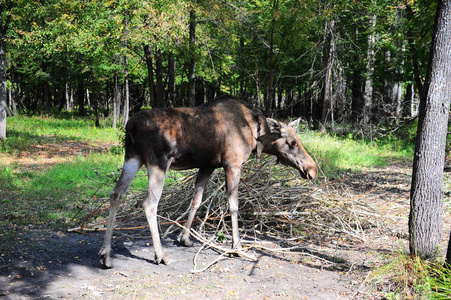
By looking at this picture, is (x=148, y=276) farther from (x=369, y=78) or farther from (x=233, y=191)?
(x=369, y=78)

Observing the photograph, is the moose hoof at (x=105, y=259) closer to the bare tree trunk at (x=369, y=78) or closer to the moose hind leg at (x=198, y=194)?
the moose hind leg at (x=198, y=194)

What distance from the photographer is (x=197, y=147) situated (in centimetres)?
571

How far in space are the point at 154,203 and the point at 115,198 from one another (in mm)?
496

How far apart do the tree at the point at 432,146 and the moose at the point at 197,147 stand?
1.86 metres

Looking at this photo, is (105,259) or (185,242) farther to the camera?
(185,242)

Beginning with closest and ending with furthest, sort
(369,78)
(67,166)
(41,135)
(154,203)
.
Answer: (154,203) < (67,166) < (41,135) < (369,78)

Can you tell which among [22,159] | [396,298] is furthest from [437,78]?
[22,159]

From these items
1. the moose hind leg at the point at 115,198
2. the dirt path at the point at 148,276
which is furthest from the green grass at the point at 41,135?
the moose hind leg at the point at 115,198

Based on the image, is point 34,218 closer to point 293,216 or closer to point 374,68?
point 293,216

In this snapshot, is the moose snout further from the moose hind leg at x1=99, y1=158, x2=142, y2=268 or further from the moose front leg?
the moose hind leg at x1=99, y1=158, x2=142, y2=268

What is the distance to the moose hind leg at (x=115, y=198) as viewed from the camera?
5102 millimetres

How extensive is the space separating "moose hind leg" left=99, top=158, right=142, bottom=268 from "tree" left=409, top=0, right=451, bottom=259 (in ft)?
11.5

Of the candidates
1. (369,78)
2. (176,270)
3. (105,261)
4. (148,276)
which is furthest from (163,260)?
(369,78)

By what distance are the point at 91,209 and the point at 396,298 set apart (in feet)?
19.4
